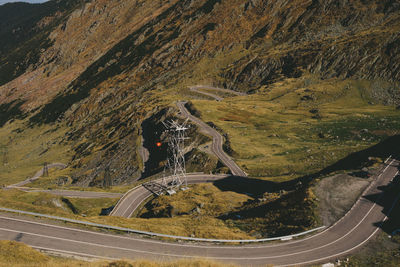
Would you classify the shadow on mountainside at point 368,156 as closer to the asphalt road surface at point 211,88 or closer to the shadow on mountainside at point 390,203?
the shadow on mountainside at point 390,203

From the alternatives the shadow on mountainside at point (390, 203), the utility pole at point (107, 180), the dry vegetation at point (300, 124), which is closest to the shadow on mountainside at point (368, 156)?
the dry vegetation at point (300, 124)

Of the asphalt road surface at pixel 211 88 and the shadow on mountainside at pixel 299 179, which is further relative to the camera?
the asphalt road surface at pixel 211 88

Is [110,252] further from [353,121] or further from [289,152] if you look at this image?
[353,121]

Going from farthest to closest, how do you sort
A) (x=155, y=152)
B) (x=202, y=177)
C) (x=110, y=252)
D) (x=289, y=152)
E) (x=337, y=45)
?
(x=337, y=45) → (x=155, y=152) → (x=289, y=152) → (x=202, y=177) → (x=110, y=252)

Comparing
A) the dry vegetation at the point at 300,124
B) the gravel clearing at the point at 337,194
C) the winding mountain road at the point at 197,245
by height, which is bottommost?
the dry vegetation at the point at 300,124

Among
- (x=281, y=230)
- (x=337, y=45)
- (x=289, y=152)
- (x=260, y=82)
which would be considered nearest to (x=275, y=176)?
(x=289, y=152)

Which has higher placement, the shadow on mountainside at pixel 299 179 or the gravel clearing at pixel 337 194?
the gravel clearing at pixel 337 194

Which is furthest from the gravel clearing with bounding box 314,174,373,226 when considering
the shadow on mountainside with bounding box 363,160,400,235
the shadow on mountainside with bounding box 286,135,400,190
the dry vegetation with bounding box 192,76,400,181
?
the dry vegetation with bounding box 192,76,400,181

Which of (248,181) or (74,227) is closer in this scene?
(74,227)

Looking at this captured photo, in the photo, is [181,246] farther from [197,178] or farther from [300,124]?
[300,124]
